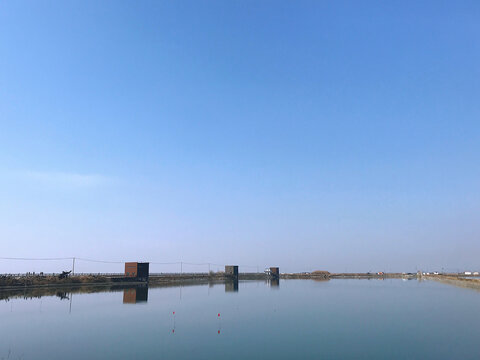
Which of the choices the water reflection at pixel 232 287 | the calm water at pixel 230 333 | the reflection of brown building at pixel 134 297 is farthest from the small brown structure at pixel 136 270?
the calm water at pixel 230 333

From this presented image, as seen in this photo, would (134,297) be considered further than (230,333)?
Yes

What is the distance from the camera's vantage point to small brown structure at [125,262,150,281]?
124 meters

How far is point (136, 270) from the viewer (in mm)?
124062

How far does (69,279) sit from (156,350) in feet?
279

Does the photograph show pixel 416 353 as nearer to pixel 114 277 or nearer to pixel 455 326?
pixel 455 326

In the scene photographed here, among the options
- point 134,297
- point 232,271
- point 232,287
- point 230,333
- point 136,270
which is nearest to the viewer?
point 230,333

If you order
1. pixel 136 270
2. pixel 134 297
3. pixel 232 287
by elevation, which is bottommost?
pixel 232 287

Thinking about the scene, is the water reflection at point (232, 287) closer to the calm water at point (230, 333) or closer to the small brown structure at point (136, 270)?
the small brown structure at point (136, 270)

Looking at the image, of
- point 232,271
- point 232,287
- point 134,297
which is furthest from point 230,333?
point 232,271

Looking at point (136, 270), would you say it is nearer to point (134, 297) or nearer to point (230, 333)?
point (134, 297)

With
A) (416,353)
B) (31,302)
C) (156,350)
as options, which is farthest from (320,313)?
(31,302)

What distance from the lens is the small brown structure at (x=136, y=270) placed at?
12350cm

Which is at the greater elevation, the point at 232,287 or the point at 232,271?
the point at 232,271

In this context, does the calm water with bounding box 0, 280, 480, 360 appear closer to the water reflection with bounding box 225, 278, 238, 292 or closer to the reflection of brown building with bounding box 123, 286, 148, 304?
the reflection of brown building with bounding box 123, 286, 148, 304
